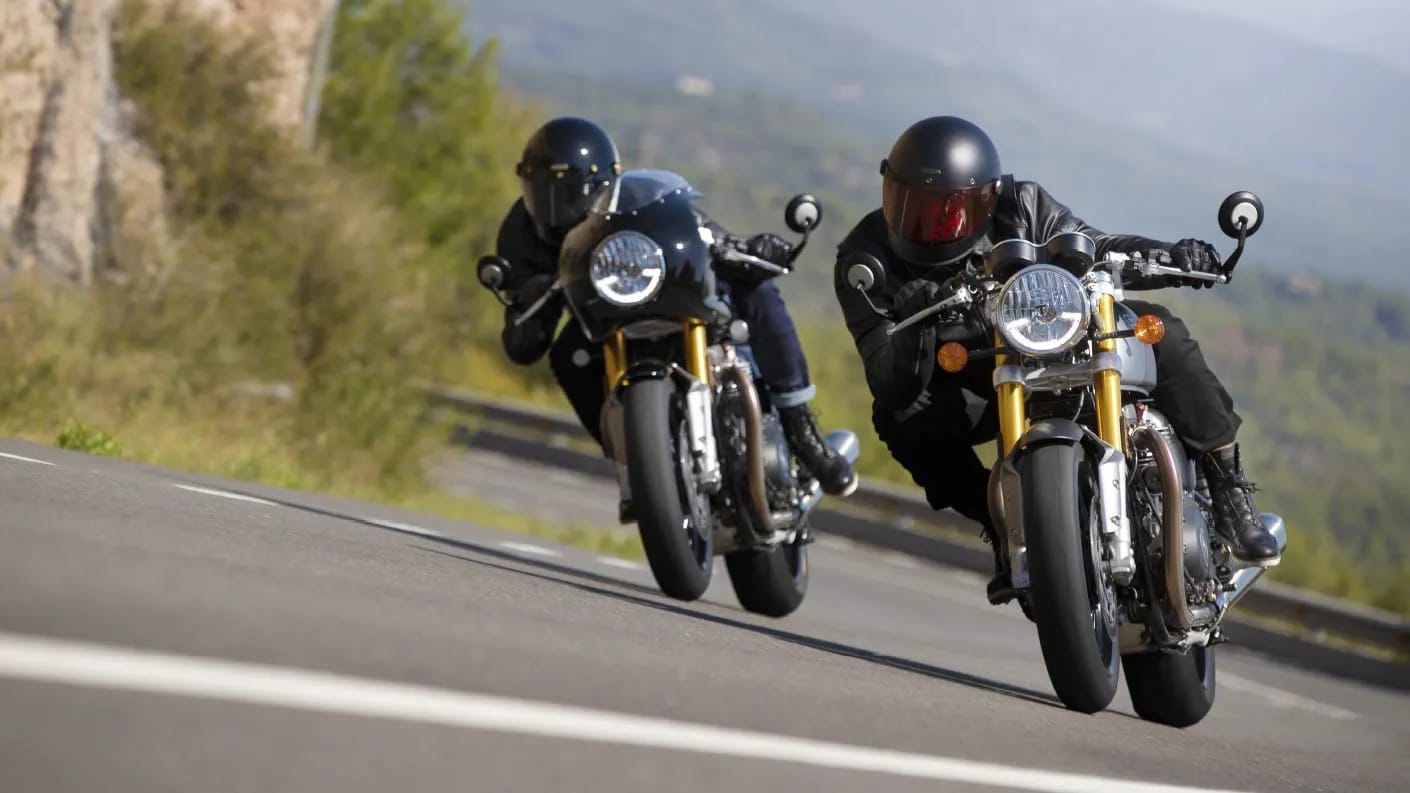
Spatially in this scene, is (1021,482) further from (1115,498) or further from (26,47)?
(26,47)

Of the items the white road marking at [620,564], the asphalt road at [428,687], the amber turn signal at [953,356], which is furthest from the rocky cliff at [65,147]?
the amber turn signal at [953,356]

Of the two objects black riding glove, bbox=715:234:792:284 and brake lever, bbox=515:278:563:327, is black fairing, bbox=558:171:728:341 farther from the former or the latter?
black riding glove, bbox=715:234:792:284

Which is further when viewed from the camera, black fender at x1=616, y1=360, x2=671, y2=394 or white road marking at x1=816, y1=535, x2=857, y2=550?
white road marking at x1=816, y1=535, x2=857, y2=550

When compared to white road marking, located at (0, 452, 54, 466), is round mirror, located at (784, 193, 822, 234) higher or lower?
higher

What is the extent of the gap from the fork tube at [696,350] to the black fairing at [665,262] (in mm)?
44

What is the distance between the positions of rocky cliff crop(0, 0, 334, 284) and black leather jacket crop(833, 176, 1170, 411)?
31.6ft

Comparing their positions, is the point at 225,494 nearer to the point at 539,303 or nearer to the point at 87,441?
the point at 539,303

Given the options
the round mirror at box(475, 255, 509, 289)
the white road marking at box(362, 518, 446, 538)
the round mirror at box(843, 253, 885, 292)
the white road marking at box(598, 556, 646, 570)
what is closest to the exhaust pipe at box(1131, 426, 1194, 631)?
the round mirror at box(843, 253, 885, 292)

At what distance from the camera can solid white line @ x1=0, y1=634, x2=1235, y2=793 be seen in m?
3.21

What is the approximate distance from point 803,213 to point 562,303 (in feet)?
4.00

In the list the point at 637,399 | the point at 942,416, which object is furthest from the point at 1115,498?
the point at 637,399

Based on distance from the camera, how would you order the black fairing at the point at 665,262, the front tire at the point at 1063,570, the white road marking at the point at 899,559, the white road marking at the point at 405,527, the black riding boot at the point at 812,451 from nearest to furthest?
the front tire at the point at 1063,570, the black fairing at the point at 665,262, the black riding boot at the point at 812,451, the white road marking at the point at 405,527, the white road marking at the point at 899,559

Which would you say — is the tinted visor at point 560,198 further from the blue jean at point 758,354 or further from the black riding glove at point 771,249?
the black riding glove at point 771,249

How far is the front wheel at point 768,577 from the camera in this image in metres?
8.50
